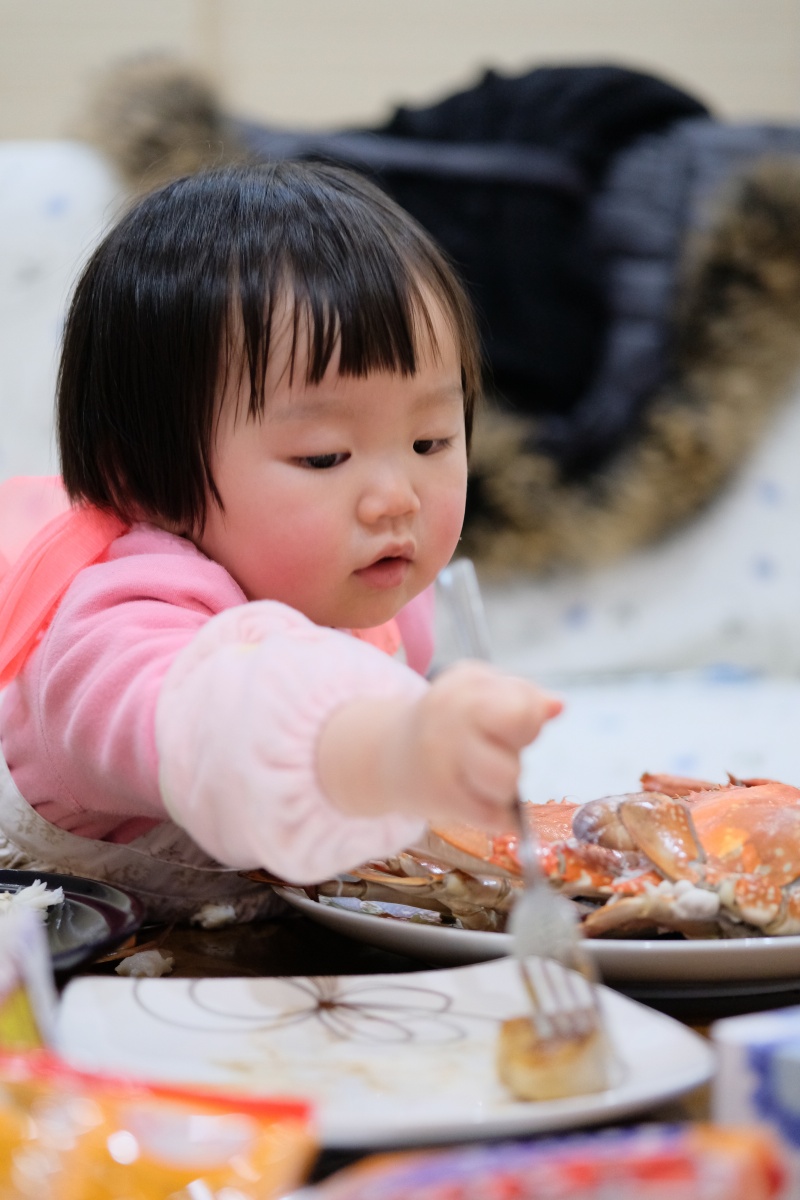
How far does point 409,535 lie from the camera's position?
25.4 inches

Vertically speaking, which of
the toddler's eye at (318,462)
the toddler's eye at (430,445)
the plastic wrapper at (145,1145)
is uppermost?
the toddler's eye at (318,462)

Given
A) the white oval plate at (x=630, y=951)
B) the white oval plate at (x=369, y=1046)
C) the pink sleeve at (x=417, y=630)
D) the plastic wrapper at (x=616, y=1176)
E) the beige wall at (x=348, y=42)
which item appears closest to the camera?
the plastic wrapper at (x=616, y=1176)

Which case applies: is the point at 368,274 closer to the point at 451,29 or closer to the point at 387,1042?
the point at 387,1042

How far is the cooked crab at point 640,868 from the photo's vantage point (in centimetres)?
50

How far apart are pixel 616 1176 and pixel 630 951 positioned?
0.71 ft

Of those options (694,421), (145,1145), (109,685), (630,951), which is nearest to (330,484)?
(109,685)

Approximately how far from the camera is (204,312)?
0.62 metres

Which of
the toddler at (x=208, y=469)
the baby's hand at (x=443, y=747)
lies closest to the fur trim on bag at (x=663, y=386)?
the toddler at (x=208, y=469)

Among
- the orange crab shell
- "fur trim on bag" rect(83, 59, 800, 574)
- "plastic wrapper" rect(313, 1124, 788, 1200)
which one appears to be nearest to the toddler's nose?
the orange crab shell

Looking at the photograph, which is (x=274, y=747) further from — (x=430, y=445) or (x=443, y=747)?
(x=430, y=445)

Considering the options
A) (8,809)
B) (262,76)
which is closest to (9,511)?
(8,809)

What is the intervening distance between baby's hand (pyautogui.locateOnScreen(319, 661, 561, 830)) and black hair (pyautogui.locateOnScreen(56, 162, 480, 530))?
259mm

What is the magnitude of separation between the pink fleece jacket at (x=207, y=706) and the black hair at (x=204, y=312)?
70mm

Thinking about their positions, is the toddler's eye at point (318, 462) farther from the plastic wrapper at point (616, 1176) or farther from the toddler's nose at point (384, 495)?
the plastic wrapper at point (616, 1176)
